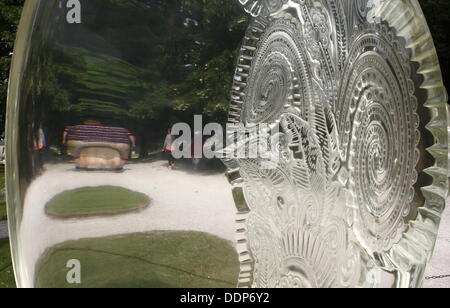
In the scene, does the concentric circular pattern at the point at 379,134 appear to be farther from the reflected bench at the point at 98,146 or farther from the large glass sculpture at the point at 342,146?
the reflected bench at the point at 98,146

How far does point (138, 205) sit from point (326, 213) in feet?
2.24

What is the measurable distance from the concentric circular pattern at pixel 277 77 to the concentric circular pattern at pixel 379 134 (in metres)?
0.16

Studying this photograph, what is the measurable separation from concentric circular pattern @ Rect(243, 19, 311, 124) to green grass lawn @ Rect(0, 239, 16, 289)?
209 centimetres

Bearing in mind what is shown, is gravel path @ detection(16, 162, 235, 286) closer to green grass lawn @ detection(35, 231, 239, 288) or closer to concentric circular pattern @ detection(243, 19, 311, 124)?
green grass lawn @ detection(35, 231, 239, 288)

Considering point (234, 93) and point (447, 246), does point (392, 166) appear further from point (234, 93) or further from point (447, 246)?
point (447, 246)

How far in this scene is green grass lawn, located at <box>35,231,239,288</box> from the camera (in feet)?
3.53

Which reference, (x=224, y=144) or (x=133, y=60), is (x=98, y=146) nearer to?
(x=133, y=60)

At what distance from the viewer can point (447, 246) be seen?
3.94 metres

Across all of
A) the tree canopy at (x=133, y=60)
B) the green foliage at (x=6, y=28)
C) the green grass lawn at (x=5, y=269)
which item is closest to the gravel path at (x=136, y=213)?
the tree canopy at (x=133, y=60)

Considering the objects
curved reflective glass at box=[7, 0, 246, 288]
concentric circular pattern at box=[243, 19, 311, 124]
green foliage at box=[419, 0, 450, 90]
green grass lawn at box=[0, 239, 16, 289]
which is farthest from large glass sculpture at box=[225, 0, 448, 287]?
green foliage at box=[419, 0, 450, 90]

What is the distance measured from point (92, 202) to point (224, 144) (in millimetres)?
495

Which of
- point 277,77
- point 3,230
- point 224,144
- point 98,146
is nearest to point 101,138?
point 98,146

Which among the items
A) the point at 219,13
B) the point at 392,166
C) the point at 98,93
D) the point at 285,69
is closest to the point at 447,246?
the point at 392,166

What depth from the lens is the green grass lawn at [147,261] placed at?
1.08 m
